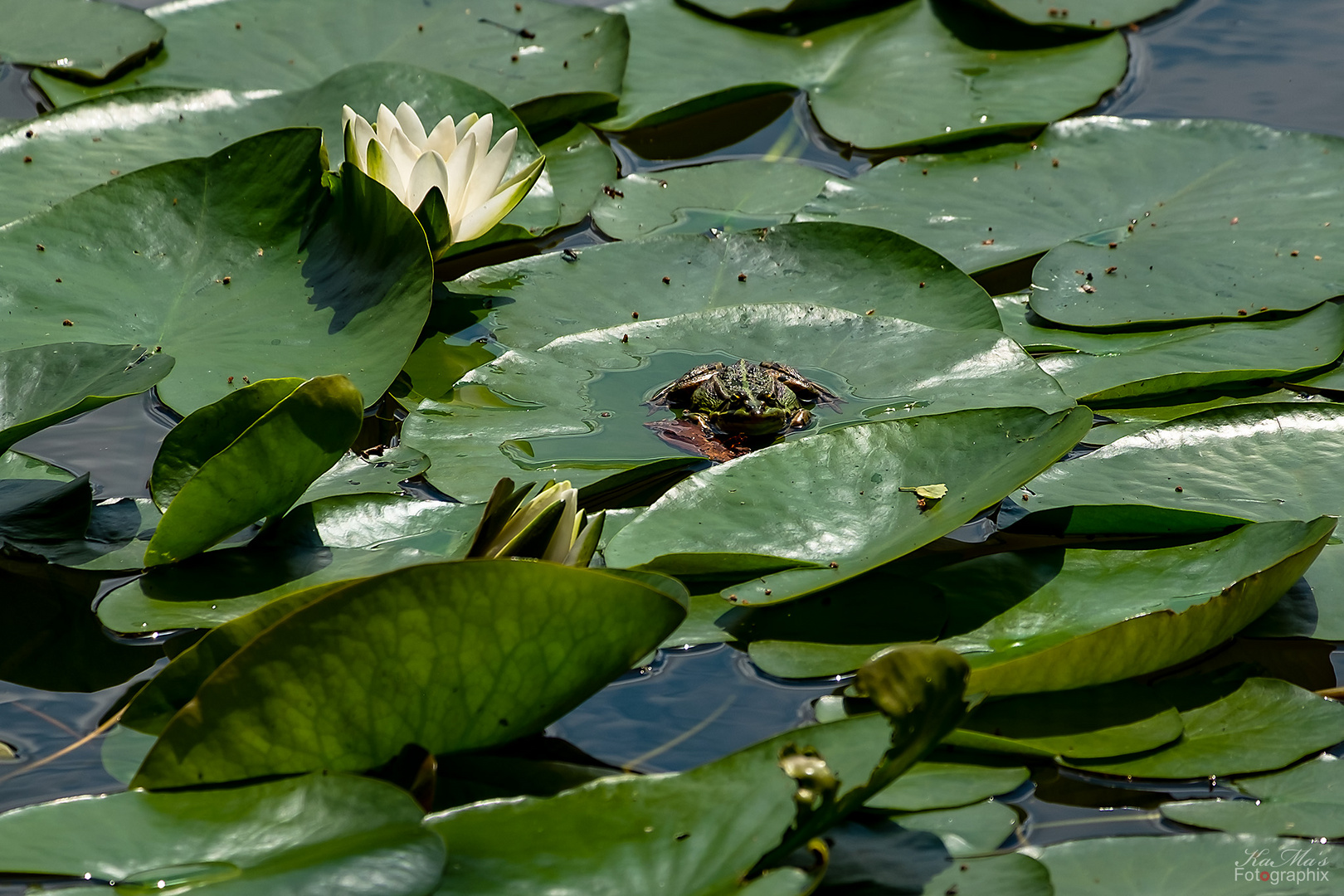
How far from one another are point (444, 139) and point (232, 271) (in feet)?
1.58

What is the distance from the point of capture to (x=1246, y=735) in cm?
143

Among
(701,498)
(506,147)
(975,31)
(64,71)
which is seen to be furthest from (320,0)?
(701,498)

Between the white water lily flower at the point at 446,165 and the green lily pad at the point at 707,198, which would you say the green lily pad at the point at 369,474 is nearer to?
the white water lily flower at the point at 446,165

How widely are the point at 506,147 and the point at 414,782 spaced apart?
4.71 ft

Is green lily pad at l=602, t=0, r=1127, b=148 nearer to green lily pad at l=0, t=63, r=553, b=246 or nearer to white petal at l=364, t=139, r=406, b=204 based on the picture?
green lily pad at l=0, t=63, r=553, b=246

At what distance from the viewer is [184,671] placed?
136cm

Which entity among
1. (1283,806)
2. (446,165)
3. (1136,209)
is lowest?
(1283,806)

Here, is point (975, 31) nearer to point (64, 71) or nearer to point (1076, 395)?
point (1076, 395)

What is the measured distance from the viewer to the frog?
6.70 ft

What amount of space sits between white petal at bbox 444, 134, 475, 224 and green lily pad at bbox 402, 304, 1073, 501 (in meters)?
0.41

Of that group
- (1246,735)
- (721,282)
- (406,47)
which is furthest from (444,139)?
(1246,735)

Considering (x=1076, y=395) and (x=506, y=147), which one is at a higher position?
(x=506, y=147)

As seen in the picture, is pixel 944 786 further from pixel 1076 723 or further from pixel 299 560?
pixel 299 560
